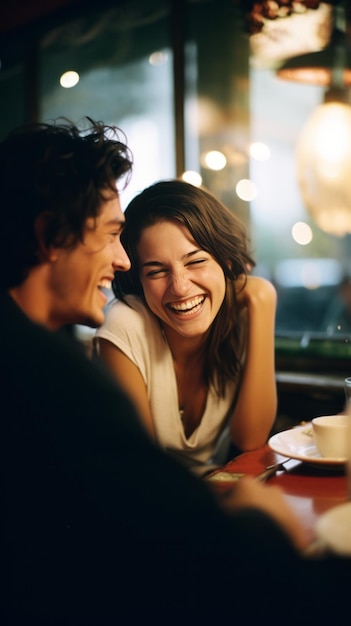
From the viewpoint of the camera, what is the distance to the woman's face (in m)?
1.37

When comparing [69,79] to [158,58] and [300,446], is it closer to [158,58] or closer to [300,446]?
[158,58]

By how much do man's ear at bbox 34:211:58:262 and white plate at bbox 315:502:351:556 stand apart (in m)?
0.52

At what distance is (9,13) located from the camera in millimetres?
3316

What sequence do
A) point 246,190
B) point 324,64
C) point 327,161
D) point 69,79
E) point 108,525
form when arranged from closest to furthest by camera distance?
point 108,525 < point 327,161 < point 324,64 < point 246,190 < point 69,79

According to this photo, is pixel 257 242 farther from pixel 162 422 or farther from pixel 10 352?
pixel 10 352

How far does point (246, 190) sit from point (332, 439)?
1688 mm

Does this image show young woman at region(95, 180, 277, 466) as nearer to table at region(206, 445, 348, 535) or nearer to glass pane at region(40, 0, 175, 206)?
table at region(206, 445, 348, 535)

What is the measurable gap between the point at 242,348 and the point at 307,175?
34.6 inches

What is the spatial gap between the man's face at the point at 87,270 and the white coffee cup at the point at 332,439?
417 mm

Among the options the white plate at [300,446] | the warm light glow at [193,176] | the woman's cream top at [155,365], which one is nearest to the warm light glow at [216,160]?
the warm light glow at [193,176]

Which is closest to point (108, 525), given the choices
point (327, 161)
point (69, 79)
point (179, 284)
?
point (179, 284)

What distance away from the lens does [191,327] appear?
1405 mm

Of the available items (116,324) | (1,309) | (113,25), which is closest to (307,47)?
(113,25)

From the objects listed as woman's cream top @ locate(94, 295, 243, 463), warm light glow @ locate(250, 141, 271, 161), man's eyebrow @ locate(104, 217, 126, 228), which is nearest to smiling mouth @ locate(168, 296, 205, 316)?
woman's cream top @ locate(94, 295, 243, 463)
